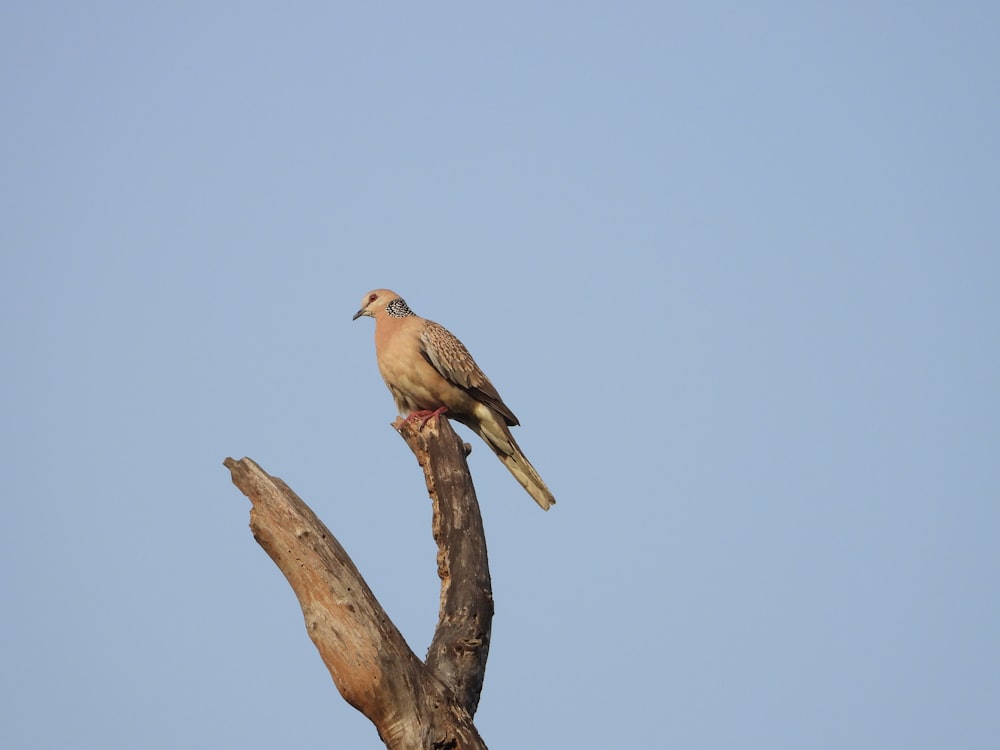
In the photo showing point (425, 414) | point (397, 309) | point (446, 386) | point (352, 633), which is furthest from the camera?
point (397, 309)

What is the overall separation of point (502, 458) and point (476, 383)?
616 millimetres

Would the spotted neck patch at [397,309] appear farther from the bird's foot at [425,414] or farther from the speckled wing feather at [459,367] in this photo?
the bird's foot at [425,414]

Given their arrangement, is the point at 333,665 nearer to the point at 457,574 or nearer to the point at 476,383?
the point at 457,574

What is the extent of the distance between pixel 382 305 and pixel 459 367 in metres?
1.09

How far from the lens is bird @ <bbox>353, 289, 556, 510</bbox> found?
9.16 meters

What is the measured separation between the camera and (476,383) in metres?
9.25

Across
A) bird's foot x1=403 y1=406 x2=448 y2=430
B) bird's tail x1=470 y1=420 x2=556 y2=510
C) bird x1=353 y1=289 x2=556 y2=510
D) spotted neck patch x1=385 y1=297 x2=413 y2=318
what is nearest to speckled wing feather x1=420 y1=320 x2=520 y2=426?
bird x1=353 y1=289 x2=556 y2=510

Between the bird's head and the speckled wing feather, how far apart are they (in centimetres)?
45

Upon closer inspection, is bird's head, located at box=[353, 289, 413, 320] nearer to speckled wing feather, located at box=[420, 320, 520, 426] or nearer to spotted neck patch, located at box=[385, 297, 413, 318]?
spotted neck patch, located at box=[385, 297, 413, 318]

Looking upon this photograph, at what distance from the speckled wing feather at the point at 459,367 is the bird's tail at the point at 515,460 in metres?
0.14

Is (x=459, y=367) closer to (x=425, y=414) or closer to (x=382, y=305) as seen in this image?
(x=425, y=414)

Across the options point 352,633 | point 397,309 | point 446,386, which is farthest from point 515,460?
point 352,633

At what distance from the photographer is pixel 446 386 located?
30.1ft

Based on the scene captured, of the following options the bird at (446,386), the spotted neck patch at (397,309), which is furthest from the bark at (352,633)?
the spotted neck patch at (397,309)
